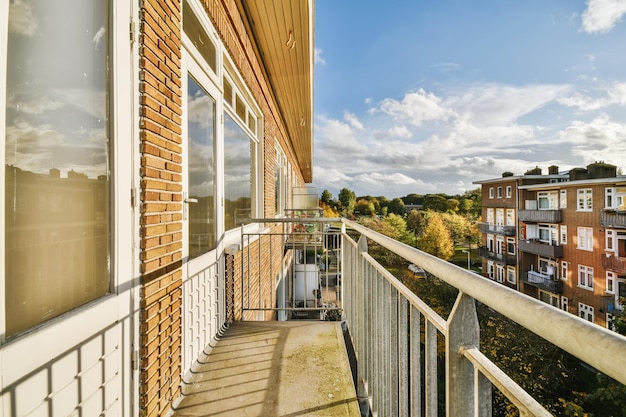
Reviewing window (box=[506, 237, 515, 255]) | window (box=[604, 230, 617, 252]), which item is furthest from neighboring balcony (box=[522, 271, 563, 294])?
window (box=[604, 230, 617, 252])

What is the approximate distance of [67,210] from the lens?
1.30 metres

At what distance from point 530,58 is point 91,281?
7424cm

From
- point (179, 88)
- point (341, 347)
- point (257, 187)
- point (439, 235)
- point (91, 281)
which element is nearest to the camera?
point (91, 281)

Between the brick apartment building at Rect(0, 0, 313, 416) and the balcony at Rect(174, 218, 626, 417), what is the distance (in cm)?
35

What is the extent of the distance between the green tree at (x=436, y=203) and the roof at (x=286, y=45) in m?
53.7

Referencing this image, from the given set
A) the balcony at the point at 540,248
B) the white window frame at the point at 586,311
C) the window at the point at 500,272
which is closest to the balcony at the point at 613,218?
the balcony at the point at 540,248

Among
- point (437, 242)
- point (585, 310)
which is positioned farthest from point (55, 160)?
point (437, 242)

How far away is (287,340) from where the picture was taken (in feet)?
9.70

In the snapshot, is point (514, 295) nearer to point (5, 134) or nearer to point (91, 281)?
point (5, 134)

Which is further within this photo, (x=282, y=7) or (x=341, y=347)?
(x=282, y=7)

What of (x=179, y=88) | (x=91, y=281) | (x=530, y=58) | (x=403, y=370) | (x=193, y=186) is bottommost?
(x=403, y=370)

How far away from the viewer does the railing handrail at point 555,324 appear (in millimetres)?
322

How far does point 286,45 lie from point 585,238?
86.2ft

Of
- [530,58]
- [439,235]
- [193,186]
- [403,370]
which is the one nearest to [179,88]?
[193,186]
